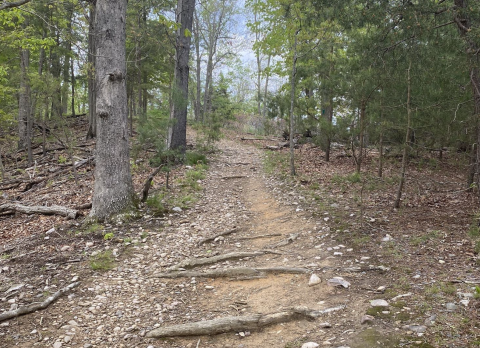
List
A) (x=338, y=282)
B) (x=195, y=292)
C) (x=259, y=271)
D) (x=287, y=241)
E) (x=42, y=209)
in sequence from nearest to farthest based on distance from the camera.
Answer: (x=338, y=282) → (x=195, y=292) → (x=259, y=271) → (x=287, y=241) → (x=42, y=209)


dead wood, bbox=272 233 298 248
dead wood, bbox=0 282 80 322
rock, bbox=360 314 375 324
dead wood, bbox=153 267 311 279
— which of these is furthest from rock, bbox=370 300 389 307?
dead wood, bbox=0 282 80 322

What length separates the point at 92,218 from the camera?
6.37m

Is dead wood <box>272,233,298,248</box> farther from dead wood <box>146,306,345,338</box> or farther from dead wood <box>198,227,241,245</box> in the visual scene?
dead wood <box>146,306,345,338</box>

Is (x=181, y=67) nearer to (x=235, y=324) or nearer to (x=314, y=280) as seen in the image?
(x=314, y=280)

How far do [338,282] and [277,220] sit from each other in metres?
2.92

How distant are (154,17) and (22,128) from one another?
29.4 ft

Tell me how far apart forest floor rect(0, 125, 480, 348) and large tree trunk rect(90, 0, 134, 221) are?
0.64m

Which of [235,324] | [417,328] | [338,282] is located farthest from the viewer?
[338,282]

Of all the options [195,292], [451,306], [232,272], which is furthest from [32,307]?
[451,306]

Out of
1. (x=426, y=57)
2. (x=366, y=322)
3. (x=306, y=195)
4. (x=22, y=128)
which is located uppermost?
(x=426, y=57)

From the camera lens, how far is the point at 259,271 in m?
4.49

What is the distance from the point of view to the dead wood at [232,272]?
4.40m

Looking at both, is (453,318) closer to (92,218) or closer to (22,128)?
(92,218)

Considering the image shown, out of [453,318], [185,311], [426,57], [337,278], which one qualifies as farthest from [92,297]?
[426,57]
